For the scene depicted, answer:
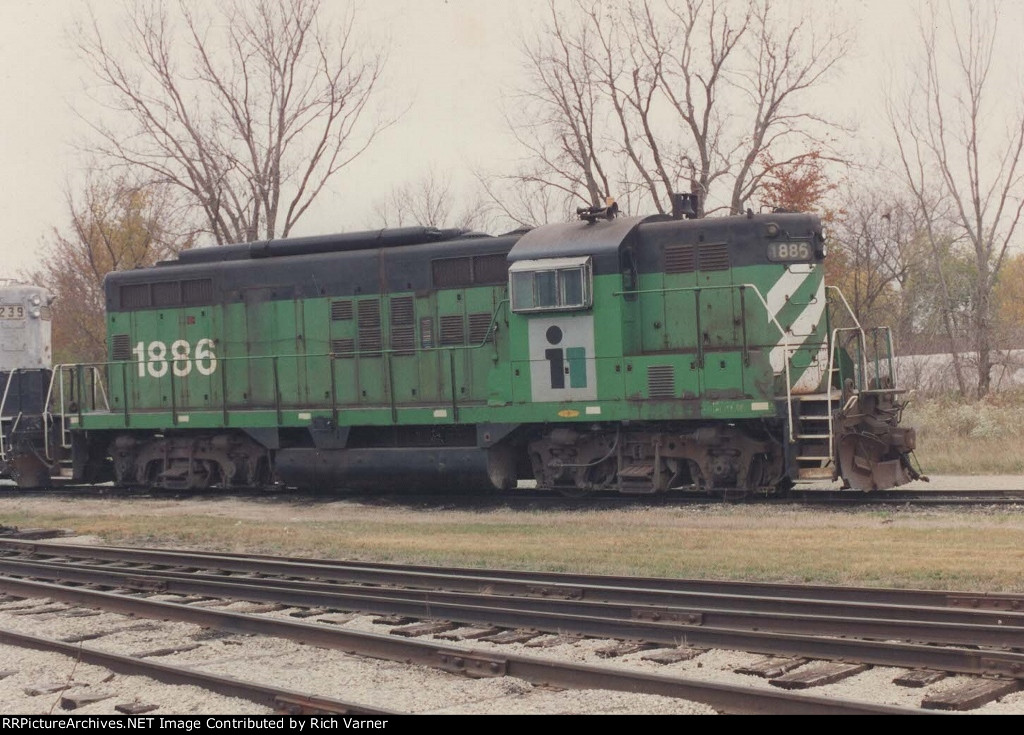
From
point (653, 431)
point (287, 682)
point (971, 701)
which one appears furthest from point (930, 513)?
point (287, 682)

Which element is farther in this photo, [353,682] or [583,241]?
[583,241]

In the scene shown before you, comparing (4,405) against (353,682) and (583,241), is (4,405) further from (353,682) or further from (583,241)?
(353,682)

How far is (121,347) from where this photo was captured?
1950 centimetres

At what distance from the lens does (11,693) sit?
22.1ft

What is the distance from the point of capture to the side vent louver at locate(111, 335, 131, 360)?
1944 centimetres

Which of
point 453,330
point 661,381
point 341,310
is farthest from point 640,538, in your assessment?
point 341,310

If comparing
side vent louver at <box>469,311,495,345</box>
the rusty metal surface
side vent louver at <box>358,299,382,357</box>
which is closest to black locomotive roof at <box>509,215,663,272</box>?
side vent louver at <box>469,311,495,345</box>

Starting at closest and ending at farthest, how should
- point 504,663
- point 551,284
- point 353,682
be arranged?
point 504,663 < point 353,682 < point 551,284

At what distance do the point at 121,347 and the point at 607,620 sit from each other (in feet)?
45.8

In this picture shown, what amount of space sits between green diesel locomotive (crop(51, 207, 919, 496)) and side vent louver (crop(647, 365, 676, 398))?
0.03 m

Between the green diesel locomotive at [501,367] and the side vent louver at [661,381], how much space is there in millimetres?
29

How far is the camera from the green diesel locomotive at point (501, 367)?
14617 mm

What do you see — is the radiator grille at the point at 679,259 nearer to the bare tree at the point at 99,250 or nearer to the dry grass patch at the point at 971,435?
the dry grass patch at the point at 971,435
